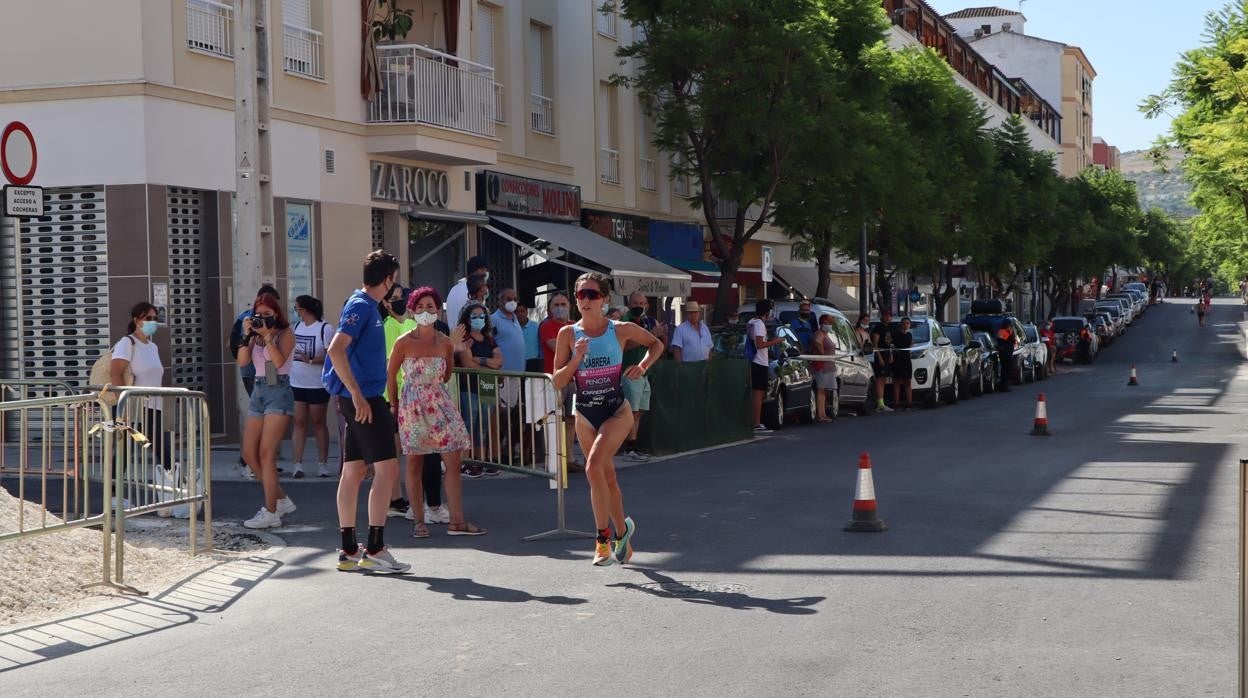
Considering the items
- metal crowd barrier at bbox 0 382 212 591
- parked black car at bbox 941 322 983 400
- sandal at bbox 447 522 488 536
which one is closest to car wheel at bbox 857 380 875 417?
parked black car at bbox 941 322 983 400

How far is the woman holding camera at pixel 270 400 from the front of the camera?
37.6 ft

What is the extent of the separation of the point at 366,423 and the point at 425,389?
993mm

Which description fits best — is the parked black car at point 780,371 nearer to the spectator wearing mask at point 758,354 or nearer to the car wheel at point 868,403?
the spectator wearing mask at point 758,354

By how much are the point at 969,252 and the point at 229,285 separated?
114 ft

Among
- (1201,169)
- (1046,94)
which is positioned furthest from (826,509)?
(1046,94)

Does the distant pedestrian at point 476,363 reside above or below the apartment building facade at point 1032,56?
below

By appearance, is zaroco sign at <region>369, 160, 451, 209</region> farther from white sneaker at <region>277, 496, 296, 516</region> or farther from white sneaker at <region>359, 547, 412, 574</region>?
white sneaker at <region>359, 547, 412, 574</region>

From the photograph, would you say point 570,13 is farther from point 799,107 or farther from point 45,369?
point 45,369

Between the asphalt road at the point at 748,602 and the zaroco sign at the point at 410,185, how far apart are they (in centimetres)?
974

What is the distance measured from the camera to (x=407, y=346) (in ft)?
33.2

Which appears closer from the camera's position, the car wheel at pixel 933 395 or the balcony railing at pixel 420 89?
the balcony railing at pixel 420 89

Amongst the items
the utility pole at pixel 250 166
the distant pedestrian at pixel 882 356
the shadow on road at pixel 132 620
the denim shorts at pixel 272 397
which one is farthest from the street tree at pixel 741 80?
the shadow on road at pixel 132 620

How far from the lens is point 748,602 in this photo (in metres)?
8.17

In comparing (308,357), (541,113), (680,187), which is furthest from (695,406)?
(680,187)
